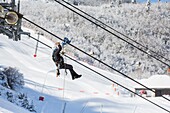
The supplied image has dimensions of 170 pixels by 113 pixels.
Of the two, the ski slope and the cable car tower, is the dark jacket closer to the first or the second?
the cable car tower

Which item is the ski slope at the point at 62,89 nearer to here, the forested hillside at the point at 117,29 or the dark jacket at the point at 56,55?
the dark jacket at the point at 56,55

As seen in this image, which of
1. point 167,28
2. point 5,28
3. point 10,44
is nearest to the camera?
point 5,28

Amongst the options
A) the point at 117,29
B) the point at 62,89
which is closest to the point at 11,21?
the point at 62,89

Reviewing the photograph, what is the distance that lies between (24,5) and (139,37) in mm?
25630

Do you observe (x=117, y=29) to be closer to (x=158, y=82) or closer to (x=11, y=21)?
(x=158, y=82)

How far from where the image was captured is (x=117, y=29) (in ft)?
282

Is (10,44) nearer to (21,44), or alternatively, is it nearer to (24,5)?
(21,44)

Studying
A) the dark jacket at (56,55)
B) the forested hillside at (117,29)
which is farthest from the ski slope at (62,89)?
the forested hillside at (117,29)

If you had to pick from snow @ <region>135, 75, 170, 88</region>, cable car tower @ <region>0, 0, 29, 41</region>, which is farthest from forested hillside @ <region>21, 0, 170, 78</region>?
cable car tower @ <region>0, 0, 29, 41</region>

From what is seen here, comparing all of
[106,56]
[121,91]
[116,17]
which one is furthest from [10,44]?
[116,17]

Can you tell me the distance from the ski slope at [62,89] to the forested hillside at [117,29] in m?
15.1

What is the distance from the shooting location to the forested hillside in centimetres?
6881

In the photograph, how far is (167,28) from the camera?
92.7 m

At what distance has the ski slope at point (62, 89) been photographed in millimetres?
23422
